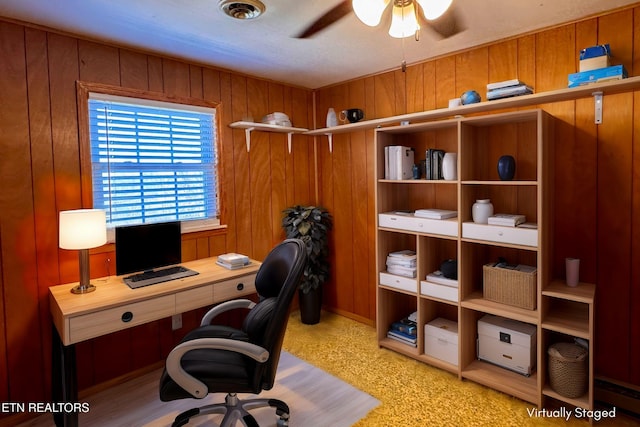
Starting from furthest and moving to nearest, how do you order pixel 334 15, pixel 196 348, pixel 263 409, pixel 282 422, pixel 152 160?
1. pixel 152 160
2. pixel 263 409
3. pixel 282 422
4. pixel 334 15
5. pixel 196 348

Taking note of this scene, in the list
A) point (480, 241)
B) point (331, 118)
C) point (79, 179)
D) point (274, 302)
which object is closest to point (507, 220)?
point (480, 241)

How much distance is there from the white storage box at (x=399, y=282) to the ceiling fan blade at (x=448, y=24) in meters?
1.71

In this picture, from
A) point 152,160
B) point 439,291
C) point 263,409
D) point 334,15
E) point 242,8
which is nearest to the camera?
point 334,15

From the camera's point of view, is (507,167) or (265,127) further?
(265,127)

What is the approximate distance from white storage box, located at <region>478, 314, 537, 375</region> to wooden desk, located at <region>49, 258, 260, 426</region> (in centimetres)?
170

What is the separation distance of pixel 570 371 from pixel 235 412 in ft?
6.16

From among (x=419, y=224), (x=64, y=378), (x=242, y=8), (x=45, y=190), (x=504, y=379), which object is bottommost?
(x=504, y=379)

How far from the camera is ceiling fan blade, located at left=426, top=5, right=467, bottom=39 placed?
7.11 feet

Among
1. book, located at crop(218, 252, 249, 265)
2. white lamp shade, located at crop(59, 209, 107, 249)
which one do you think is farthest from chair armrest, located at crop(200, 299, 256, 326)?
white lamp shade, located at crop(59, 209, 107, 249)

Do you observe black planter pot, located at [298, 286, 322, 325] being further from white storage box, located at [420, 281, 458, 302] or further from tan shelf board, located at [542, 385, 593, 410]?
tan shelf board, located at [542, 385, 593, 410]

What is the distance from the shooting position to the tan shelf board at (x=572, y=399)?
2.11 meters

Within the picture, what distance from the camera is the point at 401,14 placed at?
1.72m

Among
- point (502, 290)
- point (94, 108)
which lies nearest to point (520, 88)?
point (502, 290)

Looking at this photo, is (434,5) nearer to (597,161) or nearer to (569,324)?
(597,161)
